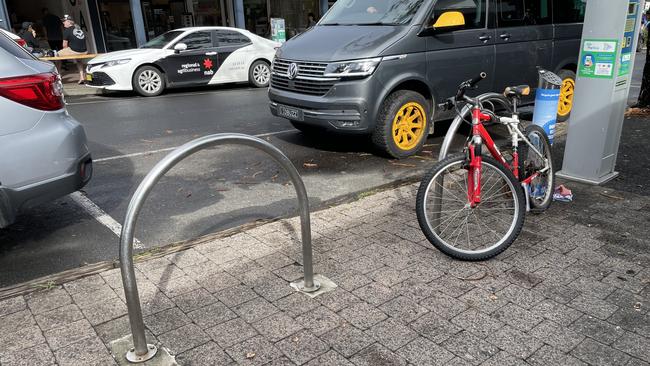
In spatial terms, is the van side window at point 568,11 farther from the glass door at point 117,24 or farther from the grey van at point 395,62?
the glass door at point 117,24

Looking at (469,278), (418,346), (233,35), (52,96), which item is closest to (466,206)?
(469,278)

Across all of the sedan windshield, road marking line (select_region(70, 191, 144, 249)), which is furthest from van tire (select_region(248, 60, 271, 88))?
road marking line (select_region(70, 191, 144, 249))

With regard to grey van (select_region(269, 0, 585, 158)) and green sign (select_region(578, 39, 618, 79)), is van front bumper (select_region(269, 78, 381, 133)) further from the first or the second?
green sign (select_region(578, 39, 618, 79))

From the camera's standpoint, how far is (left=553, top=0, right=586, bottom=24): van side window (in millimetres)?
7629

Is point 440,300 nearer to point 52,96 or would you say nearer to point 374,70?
point 52,96

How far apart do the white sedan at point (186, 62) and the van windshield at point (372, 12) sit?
474 cm

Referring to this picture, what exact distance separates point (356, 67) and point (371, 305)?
3.35m

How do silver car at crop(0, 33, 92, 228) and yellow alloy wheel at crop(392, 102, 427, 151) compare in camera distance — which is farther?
yellow alloy wheel at crop(392, 102, 427, 151)

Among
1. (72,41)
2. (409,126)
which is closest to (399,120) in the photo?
(409,126)

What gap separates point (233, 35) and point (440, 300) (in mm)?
11226

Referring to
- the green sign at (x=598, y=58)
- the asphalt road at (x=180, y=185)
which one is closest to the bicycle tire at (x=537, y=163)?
the green sign at (x=598, y=58)

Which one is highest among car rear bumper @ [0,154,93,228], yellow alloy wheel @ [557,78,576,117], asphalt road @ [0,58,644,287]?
car rear bumper @ [0,154,93,228]

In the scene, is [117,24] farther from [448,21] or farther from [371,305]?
[371,305]

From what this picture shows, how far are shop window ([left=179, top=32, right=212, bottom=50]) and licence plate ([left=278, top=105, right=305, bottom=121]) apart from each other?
672 centimetres
